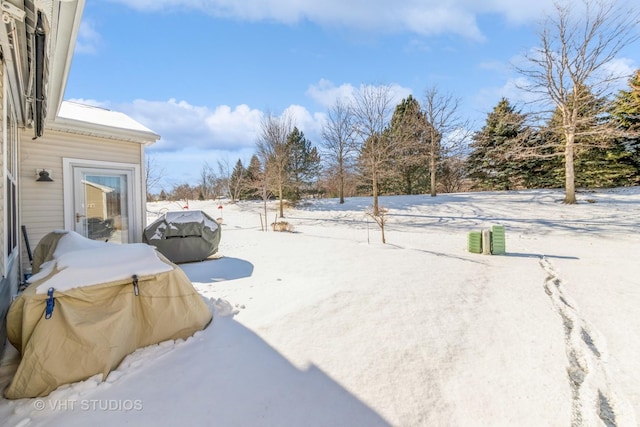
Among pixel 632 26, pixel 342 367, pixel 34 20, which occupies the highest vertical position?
pixel 632 26

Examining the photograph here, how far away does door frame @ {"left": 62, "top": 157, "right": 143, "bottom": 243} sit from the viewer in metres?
5.74

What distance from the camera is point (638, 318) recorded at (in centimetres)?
327

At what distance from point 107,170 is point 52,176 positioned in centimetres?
93

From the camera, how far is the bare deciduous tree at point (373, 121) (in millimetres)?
15711

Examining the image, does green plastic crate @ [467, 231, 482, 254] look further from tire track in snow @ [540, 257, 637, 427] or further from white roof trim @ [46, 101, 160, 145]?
white roof trim @ [46, 101, 160, 145]

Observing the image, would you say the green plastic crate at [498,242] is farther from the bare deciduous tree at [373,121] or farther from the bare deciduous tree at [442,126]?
the bare deciduous tree at [442,126]

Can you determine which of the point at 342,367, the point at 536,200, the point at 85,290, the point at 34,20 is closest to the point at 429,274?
the point at 342,367

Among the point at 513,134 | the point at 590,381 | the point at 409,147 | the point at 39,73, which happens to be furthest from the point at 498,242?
the point at 513,134

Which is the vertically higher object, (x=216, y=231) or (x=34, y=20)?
(x=34, y=20)

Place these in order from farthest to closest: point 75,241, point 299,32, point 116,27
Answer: point 299,32, point 116,27, point 75,241

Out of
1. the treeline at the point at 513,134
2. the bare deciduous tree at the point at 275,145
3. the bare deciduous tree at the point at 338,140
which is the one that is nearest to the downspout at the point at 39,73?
the treeline at the point at 513,134

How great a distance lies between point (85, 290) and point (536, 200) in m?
18.1

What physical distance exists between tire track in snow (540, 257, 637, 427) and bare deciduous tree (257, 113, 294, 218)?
15101mm

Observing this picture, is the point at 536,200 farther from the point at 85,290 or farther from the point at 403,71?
the point at 85,290
